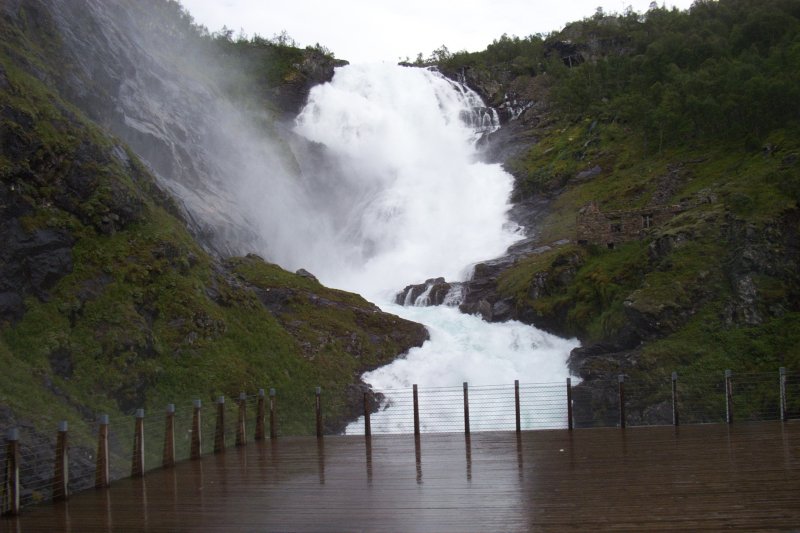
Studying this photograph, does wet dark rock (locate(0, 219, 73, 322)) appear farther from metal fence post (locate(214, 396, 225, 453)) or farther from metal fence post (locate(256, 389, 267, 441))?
metal fence post (locate(214, 396, 225, 453))

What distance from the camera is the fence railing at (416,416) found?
12109 mm

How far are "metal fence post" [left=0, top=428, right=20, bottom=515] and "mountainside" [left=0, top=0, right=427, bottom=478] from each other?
5773mm

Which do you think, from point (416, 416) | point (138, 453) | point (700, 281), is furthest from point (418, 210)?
point (138, 453)

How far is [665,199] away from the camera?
131 feet

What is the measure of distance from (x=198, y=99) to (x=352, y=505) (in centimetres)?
4197

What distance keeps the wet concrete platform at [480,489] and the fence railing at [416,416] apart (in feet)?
3.11

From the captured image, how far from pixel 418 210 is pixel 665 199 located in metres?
19.3

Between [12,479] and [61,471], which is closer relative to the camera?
[12,479]

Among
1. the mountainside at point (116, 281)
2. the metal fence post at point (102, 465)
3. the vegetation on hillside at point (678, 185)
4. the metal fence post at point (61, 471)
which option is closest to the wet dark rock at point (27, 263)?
the mountainside at point (116, 281)

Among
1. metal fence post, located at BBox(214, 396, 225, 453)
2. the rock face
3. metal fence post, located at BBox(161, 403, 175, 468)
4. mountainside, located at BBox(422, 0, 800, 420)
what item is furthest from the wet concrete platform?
the rock face

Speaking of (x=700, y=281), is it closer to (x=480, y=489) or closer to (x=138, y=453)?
(x=480, y=489)

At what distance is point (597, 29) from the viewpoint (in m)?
82.4

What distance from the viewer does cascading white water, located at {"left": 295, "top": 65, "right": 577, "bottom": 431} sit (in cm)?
2819

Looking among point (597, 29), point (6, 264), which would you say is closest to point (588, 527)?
point (6, 264)
